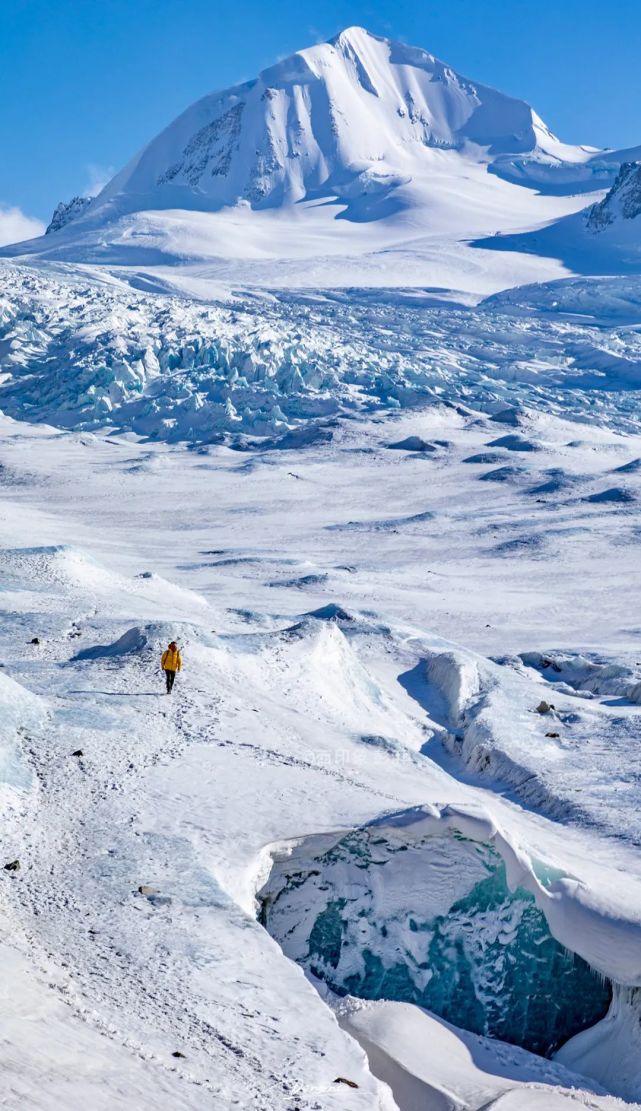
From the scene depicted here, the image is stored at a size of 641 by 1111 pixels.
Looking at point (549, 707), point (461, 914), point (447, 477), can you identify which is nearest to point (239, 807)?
point (461, 914)

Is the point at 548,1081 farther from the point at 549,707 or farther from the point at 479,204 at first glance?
the point at 479,204

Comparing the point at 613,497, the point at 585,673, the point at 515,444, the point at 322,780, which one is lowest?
the point at 585,673

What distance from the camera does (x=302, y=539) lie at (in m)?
46.1

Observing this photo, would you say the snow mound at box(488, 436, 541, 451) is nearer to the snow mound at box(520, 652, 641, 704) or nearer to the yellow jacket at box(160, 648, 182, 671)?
the snow mound at box(520, 652, 641, 704)

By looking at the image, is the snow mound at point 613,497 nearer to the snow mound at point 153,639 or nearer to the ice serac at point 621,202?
the snow mound at point 153,639

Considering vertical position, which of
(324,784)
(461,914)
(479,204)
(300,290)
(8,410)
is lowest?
(461,914)

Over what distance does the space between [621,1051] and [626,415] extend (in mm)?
73741

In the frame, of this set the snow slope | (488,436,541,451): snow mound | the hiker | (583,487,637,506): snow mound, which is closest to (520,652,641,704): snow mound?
the snow slope

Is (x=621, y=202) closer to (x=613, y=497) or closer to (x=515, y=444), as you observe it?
(x=515, y=444)

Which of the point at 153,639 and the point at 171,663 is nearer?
the point at 171,663

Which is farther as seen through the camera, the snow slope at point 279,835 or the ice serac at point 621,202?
the ice serac at point 621,202

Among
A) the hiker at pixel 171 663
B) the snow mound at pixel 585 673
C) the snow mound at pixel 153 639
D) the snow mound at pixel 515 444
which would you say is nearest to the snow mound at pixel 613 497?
the snow mound at pixel 515 444

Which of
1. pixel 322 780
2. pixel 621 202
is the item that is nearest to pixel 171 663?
pixel 322 780

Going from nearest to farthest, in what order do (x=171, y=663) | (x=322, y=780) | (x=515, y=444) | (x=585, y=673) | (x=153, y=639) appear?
(x=322, y=780) → (x=171, y=663) → (x=153, y=639) → (x=585, y=673) → (x=515, y=444)
